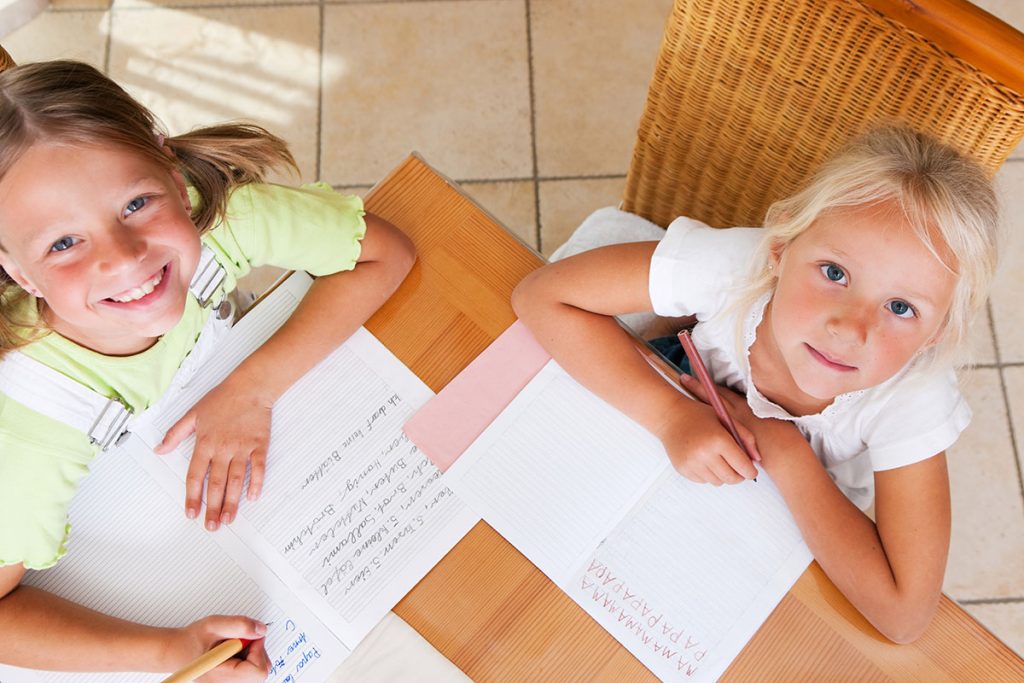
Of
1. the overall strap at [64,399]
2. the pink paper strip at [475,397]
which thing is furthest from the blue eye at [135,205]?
the pink paper strip at [475,397]

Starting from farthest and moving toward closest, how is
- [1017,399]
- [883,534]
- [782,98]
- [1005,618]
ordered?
[1017,399] → [1005,618] → [782,98] → [883,534]

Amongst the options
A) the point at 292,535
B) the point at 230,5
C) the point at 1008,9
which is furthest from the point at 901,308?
the point at 230,5

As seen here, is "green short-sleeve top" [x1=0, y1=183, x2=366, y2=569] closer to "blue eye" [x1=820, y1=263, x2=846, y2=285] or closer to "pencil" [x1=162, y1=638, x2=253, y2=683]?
"pencil" [x1=162, y1=638, x2=253, y2=683]

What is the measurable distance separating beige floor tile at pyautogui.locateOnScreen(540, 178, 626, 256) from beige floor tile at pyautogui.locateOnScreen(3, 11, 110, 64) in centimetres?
95

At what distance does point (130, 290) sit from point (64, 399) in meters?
0.13

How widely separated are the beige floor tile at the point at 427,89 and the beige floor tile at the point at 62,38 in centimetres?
47

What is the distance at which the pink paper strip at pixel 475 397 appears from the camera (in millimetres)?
815

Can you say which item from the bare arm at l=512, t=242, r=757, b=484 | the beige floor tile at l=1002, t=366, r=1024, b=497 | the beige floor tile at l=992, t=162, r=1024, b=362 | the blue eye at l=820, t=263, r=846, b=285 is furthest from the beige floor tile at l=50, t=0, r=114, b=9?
the beige floor tile at l=1002, t=366, r=1024, b=497

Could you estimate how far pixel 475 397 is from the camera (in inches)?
32.7

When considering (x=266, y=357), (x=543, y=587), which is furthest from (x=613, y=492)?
(x=266, y=357)

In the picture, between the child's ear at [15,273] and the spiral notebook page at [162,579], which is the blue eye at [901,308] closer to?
the spiral notebook page at [162,579]

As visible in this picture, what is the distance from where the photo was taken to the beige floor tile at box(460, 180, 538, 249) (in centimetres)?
163

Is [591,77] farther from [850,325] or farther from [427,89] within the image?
[850,325]

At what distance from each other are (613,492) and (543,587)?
0.11 m
